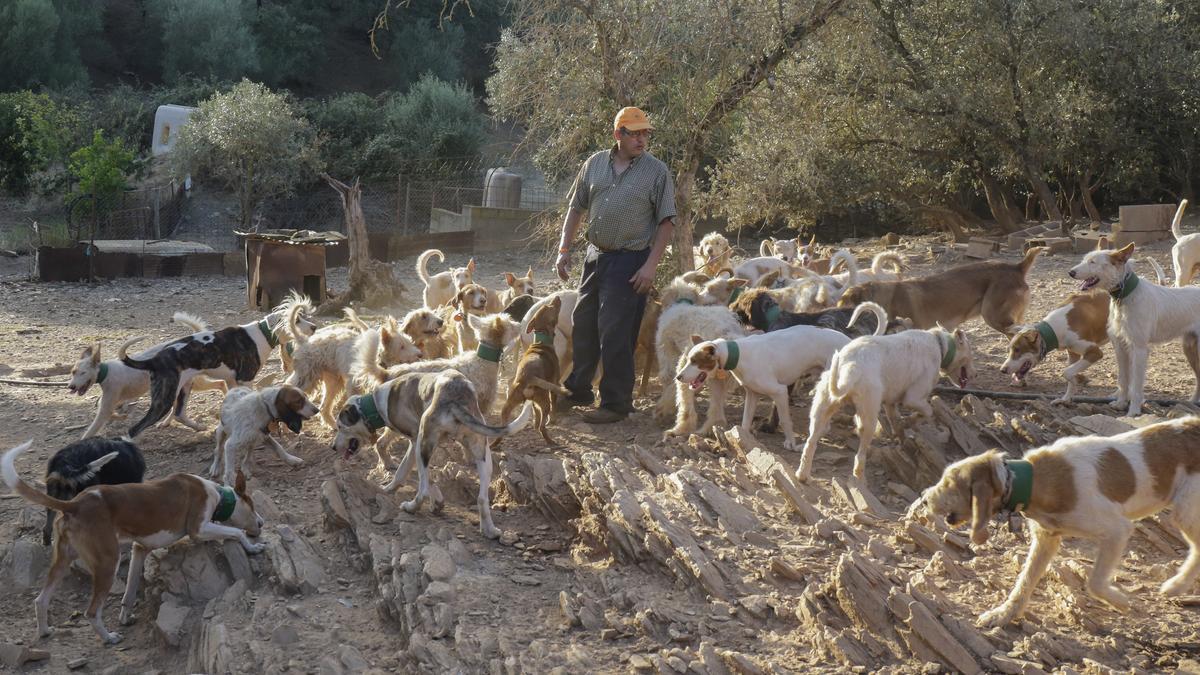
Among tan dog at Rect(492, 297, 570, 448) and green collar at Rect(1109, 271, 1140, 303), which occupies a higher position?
green collar at Rect(1109, 271, 1140, 303)

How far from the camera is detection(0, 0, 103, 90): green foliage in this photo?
35000mm

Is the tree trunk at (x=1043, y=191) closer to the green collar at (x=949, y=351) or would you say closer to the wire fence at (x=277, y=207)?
the wire fence at (x=277, y=207)

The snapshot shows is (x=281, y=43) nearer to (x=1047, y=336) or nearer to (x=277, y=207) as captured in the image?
(x=277, y=207)

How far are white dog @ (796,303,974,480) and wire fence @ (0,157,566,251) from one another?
16398 mm

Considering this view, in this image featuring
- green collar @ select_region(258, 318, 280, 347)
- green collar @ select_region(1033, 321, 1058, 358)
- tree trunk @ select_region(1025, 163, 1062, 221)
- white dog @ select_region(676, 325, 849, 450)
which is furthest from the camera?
tree trunk @ select_region(1025, 163, 1062, 221)

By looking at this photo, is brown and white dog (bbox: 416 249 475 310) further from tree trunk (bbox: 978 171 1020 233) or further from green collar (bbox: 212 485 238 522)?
tree trunk (bbox: 978 171 1020 233)

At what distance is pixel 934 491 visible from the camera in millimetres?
5340

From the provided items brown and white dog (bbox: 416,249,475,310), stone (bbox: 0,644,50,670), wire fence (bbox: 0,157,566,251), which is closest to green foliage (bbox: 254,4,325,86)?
wire fence (bbox: 0,157,566,251)

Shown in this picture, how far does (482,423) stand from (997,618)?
10.9 feet

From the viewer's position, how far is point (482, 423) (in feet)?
23.7

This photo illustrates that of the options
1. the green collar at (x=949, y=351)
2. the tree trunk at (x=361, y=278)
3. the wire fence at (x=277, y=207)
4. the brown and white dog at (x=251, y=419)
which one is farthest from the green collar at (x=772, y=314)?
the wire fence at (x=277, y=207)

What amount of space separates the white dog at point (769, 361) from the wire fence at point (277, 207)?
15.8 meters

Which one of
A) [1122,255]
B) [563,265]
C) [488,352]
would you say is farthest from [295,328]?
[1122,255]

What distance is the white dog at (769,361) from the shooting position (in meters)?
8.16
